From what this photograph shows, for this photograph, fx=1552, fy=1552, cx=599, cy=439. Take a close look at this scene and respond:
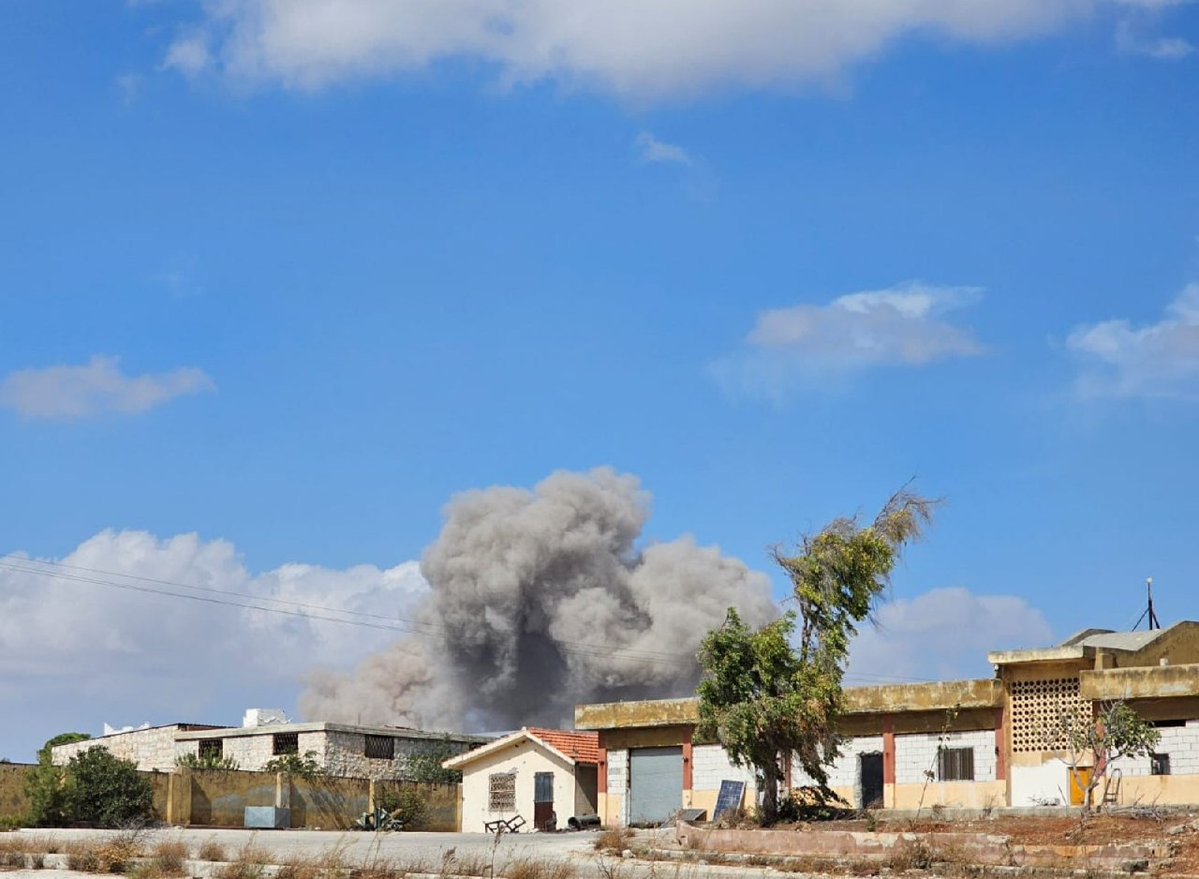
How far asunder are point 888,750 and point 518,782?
41.9 ft

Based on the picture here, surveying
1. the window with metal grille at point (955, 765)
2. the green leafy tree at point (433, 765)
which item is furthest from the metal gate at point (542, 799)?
the window with metal grille at point (955, 765)

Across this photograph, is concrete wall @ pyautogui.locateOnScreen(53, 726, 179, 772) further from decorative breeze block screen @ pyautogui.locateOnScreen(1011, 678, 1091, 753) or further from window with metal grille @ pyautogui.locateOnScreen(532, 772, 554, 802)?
decorative breeze block screen @ pyautogui.locateOnScreen(1011, 678, 1091, 753)

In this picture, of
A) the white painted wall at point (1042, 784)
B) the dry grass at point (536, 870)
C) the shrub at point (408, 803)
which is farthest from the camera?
the shrub at point (408, 803)

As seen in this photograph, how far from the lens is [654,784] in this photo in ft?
131

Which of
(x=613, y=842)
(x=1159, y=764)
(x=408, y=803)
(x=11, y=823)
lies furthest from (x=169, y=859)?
(x=408, y=803)

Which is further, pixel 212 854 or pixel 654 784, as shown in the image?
pixel 654 784

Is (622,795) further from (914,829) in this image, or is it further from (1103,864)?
(1103,864)

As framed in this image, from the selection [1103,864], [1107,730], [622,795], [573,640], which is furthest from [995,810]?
[573,640]

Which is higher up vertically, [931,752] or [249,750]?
[931,752]

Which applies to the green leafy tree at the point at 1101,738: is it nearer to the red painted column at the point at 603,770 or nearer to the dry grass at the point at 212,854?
the red painted column at the point at 603,770

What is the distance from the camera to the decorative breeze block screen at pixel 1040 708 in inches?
1325

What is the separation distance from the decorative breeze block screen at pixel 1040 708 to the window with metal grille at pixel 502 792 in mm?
15786

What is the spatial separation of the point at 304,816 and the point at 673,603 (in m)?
44.7

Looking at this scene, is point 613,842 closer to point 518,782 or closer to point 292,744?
point 518,782
